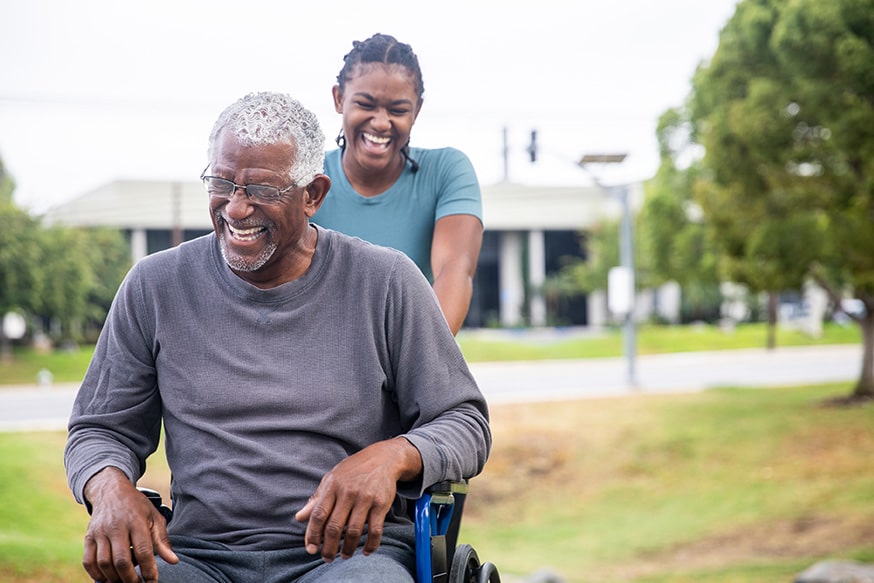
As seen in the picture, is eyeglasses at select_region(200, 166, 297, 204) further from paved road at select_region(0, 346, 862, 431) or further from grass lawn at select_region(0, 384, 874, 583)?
paved road at select_region(0, 346, 862, 431)

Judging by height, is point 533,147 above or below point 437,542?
above

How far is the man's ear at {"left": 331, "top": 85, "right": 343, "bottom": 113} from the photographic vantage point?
2311mm

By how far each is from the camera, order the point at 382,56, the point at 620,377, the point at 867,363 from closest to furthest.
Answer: the point at 382,56, the point at 867,363, the point at 620,377

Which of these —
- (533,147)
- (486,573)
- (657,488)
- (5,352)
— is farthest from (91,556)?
(5,352)

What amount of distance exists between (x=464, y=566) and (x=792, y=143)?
942 centimetres

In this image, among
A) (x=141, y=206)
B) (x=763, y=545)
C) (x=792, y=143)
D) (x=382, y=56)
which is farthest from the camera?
(x=141, y=206)

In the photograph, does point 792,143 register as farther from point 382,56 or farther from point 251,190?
point 251,190

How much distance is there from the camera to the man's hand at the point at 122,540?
1486mm

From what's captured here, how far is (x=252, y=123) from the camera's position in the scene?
1.63m

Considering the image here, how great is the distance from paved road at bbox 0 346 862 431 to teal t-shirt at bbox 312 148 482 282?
10168mm

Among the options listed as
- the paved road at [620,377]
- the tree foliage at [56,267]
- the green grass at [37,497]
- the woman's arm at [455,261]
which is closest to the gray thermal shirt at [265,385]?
the woman's arm at [455,261]

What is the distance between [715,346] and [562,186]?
6870 mm

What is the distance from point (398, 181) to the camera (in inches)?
91.4

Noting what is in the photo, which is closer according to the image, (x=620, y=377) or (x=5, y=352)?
(x=5, y=352)
